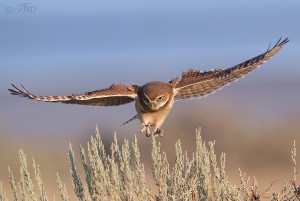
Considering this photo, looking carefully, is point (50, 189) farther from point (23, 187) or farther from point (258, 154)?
point (23, 187)

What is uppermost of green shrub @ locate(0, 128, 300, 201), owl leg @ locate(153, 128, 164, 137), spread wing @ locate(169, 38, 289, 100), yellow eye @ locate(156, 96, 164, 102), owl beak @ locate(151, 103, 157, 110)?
spread wing @ locate(169, 38, 289, 100)

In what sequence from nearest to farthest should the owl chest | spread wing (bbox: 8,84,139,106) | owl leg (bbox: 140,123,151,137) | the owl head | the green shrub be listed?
the green shrub
spread wing (bbox: 8,84,139,106)
the owl head
owl leg (bbox: 140,123,151,137)
the owl chest

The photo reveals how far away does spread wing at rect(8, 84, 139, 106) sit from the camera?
8.78 m

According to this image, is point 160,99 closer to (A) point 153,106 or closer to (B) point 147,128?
(A) point 153,106

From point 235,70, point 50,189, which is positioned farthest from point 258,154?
point 235,70

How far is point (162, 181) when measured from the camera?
718 cm

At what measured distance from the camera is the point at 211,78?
9.79 m

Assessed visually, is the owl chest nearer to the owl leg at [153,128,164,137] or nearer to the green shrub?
the owl leg at [153,128,164,137]

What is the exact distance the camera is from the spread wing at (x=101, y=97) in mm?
8780

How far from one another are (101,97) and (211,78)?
4.13ft

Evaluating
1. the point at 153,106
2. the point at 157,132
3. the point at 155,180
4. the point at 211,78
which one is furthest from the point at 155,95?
the point at 155,180

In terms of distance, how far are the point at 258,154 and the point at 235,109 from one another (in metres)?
8.92

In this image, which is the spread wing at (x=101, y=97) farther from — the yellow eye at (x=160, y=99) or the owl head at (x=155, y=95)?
the yellow eye at (x=160, y=99)

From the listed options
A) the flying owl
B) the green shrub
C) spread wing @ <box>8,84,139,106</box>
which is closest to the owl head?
the flying owl
